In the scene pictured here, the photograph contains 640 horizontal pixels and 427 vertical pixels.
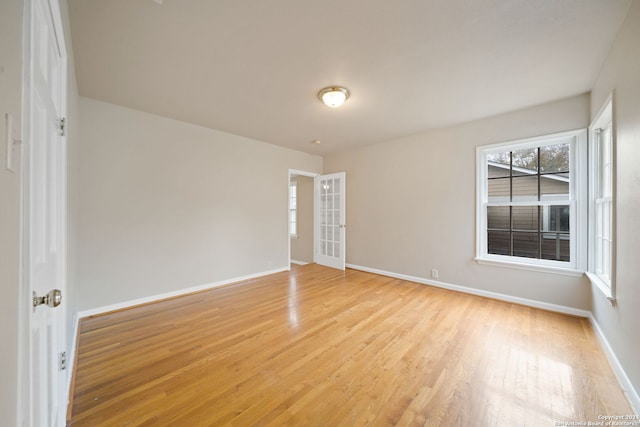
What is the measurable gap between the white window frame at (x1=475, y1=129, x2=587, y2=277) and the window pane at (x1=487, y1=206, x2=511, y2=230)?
0.09 m

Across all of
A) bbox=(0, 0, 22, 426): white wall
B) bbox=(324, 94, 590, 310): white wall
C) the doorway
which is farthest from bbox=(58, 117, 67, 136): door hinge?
the doorway

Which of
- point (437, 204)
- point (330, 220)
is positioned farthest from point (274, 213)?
point (437, 204)

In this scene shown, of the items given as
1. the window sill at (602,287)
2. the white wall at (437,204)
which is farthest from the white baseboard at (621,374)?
the white wall at (437,204)

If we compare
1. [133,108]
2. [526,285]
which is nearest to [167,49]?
[133,108]

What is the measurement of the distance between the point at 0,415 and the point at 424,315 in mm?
3195

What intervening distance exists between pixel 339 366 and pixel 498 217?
123 inches

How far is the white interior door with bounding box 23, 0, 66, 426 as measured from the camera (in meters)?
0.78

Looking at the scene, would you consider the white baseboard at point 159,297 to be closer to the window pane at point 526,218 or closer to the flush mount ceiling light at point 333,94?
the flush mount ceiling light at point 333,94

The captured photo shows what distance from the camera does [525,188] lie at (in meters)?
3.35

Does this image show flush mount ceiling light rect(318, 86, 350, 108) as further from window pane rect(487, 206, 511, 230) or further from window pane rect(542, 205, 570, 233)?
window pane rect(542, 205, 570, 233)

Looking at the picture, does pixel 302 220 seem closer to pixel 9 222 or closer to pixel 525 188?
pixel 525 188

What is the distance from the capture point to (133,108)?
320 cm

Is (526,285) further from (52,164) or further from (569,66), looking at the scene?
(52,164)

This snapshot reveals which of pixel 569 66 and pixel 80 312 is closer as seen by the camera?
pixel 569 66
